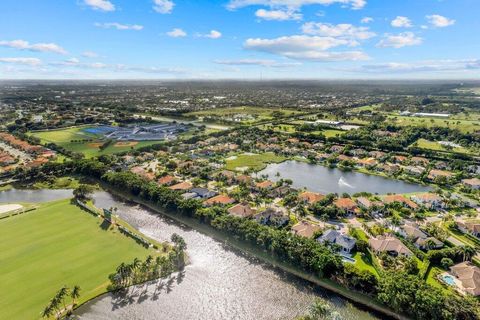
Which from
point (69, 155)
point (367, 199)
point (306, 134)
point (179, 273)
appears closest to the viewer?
point (179, 273)

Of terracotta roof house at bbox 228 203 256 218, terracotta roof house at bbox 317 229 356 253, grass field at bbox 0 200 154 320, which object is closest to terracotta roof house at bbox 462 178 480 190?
terracotta roof house at bbox 317 229 356 253

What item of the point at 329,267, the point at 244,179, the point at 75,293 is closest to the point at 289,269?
the point at 329,267

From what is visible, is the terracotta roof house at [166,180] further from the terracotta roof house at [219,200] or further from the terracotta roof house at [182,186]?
the terracotta roof house at [219,200]

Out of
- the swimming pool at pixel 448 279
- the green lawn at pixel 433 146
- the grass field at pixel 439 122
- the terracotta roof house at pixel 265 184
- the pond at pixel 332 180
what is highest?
the grass field at pixel 439 122

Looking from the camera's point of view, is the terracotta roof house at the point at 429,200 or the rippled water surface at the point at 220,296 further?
the terracotta roof house at the point at 429,200

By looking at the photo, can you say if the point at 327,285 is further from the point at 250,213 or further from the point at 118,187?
the point at 118,187

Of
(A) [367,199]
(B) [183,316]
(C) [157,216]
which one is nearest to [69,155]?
(C) [157,216]

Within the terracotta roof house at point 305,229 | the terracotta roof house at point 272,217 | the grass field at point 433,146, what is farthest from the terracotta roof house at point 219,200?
the grass field at point 433,146

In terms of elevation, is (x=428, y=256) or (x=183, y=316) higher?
(x=428, y=256)
